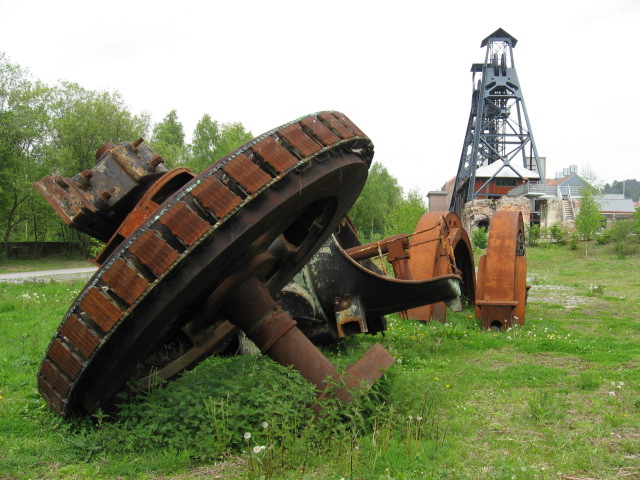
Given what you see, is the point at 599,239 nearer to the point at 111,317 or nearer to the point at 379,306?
the point at 379,306

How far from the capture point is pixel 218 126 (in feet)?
146

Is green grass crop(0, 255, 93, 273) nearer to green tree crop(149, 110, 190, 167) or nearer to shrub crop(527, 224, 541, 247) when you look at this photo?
green tree crop(149, 110, 190, 167)

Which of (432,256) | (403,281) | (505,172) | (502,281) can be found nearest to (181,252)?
(403,281)

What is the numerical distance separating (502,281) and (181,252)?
623 centimetres

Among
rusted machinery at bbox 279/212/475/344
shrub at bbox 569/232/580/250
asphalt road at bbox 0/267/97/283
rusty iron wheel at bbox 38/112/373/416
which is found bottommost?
asphalt road at bbox 0/267/97/283

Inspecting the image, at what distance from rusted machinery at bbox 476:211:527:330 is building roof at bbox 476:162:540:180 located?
42.3m

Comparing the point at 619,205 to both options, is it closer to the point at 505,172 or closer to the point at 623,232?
the point at 505,172

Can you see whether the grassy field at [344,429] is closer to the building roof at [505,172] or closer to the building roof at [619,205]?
the building roof at [505,172]

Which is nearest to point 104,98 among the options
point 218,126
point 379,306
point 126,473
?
point 218,126

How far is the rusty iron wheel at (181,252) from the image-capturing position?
286 cm

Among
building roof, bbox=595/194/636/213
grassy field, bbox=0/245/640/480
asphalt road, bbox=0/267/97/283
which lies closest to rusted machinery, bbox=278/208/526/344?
grassy field, bbox=0/245/640/480

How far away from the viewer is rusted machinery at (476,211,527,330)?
7828mm

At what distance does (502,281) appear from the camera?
317 inches

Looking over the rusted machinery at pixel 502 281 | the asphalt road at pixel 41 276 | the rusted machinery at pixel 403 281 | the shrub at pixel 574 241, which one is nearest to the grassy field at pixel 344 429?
the rusted machinery at pixel 403 281
